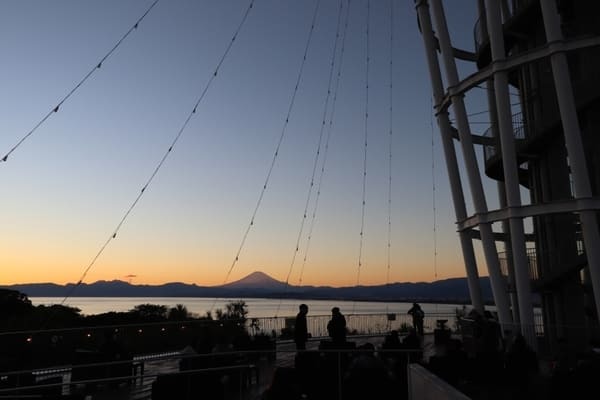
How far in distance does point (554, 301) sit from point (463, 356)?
1342 cm

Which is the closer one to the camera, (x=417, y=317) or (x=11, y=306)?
(x=417, y=317)

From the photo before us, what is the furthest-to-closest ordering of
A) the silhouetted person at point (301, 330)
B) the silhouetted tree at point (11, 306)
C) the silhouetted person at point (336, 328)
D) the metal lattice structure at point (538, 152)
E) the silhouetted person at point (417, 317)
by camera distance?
1. the silhouetted tree at point (11, 306)
2. the silhouetted person at point (417, 317)
3. the metal lattice structure at point (538, 152)
4. the silhouetted person at point (301, 330)
5. the silhouetted person at point (336, 328)

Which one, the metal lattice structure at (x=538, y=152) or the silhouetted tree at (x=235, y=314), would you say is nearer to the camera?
the metal lattice structure at (x=538, y=152)

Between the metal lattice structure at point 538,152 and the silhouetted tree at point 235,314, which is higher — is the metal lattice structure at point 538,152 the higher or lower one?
the higher one

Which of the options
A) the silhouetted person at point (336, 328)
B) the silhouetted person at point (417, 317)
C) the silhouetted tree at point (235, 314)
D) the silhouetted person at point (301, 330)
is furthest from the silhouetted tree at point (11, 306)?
the silhouetted person at point (336, 328)

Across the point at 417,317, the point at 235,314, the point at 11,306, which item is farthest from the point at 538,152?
the point at 11,306

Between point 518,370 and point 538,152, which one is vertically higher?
point 538,152

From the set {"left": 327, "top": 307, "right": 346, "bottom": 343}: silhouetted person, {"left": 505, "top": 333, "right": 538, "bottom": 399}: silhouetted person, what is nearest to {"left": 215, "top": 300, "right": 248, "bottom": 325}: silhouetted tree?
{"left": 327, "top": 307, "right": 346, "bottom": 343}: silhouetted person

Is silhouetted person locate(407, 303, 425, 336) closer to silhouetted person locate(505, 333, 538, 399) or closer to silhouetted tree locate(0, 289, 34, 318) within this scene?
silhouetted person locate(505, 333, 538, 399)

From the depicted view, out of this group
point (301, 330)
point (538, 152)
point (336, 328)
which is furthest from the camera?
point (538, 152)

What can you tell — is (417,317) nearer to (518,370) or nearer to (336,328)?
(336,328)

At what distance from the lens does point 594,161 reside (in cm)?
2123

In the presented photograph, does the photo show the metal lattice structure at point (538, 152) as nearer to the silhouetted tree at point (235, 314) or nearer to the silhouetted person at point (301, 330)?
the silhouetted person at point (301, 330)

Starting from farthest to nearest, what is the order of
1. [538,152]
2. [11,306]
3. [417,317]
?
[11,306]
[417,317]
[538,152]
